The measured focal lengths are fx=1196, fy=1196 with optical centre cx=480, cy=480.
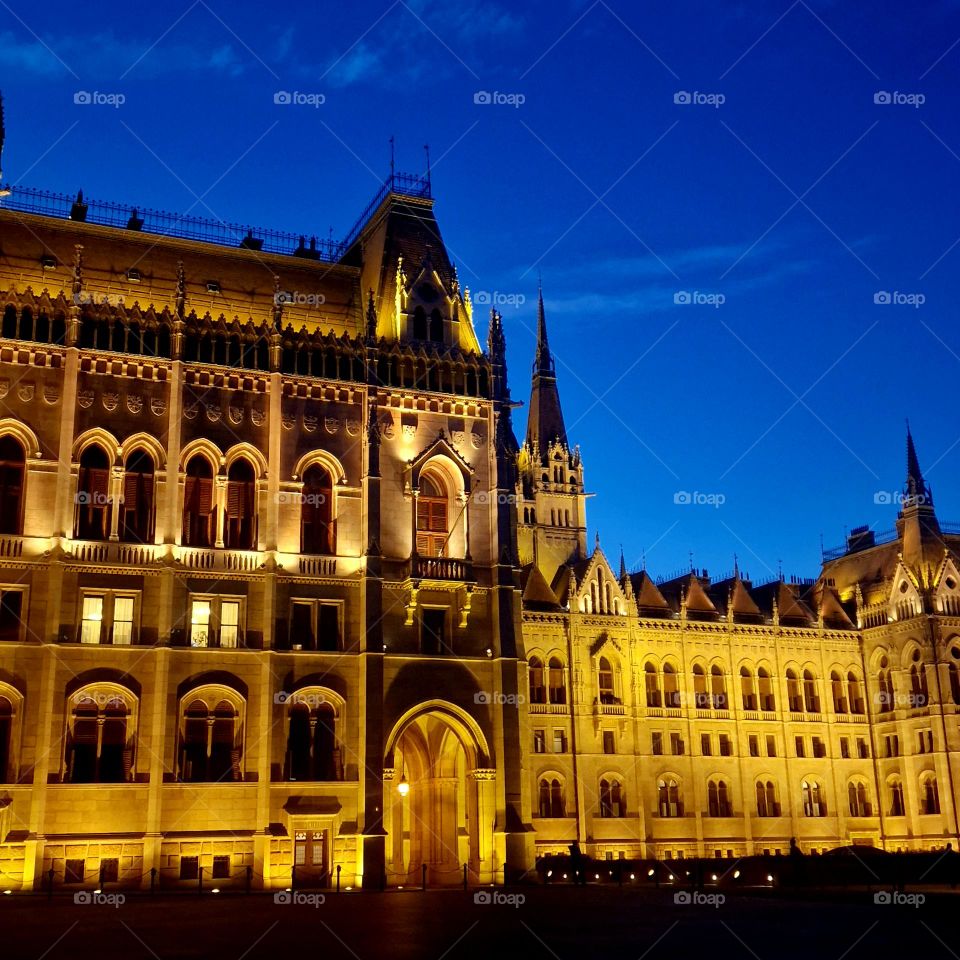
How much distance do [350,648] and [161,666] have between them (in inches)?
293

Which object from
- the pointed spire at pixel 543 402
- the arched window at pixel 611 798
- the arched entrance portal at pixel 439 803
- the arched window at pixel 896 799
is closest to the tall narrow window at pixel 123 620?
the arched entrance portal at pixel 439 803

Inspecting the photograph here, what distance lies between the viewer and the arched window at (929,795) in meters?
67.8

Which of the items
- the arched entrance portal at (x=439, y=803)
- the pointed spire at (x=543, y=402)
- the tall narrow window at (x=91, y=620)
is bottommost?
the arched entrance portal at (x=439, y=803)

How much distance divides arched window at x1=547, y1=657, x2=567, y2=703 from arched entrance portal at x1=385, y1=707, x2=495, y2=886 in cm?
1150

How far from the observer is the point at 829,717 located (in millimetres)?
71438

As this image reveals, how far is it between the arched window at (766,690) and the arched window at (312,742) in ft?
108

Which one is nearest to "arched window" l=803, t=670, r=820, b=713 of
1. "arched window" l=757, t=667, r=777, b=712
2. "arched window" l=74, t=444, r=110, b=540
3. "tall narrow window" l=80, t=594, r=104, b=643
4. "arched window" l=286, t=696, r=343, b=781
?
"arched window" l=757, t=667, r=777, b=712

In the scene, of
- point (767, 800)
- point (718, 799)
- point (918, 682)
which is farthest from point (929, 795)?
point (718, 799)

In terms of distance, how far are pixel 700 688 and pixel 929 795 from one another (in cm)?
1437

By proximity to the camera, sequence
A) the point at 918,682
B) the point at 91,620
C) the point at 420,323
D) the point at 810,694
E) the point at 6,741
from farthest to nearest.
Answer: the point at 810,694 < the point at 918,682 < the point at 420,323 < the point at 91,620 < the point at 6,741

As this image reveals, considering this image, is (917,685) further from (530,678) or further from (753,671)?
(530,678)

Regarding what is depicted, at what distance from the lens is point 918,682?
70.1 meters

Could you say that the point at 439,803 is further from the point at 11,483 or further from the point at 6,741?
the point at 11,483

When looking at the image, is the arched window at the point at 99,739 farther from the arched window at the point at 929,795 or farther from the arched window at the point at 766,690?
the arched window at the point at 929,795
